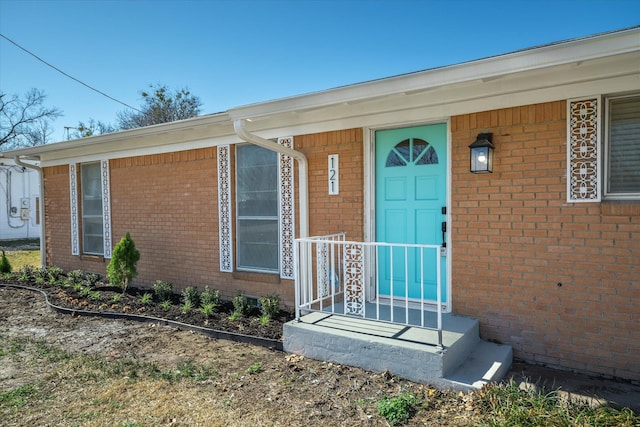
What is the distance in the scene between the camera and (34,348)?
4.51 metres

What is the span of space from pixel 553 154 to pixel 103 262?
7.70m

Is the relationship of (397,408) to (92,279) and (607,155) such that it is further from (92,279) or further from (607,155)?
(92,279)

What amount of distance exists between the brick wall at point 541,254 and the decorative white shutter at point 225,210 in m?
3.29

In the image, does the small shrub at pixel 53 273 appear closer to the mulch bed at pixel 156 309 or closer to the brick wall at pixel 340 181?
→ the mulch bed at pixel 156 309

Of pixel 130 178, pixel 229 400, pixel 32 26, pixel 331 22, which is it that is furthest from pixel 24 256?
pixel 229 400

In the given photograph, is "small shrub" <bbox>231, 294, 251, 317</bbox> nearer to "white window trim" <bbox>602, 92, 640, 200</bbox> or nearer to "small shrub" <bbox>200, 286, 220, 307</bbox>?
"small shrub" <bbox>200, 286, 220, 307</bbox>

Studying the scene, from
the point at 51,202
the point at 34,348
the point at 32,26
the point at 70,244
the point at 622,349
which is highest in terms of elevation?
the point at 32,26

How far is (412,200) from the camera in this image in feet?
14.7

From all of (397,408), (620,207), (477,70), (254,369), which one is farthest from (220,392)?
(620,207)

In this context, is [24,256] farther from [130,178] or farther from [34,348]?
[34,348]

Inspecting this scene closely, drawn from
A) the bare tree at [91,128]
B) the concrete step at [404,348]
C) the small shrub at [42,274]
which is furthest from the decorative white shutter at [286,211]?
the bare tree at [91,128]

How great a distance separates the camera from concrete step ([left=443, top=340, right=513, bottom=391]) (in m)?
3.17

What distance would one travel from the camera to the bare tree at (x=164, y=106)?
77.7ft

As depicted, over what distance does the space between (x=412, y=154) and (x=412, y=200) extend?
0.52m
